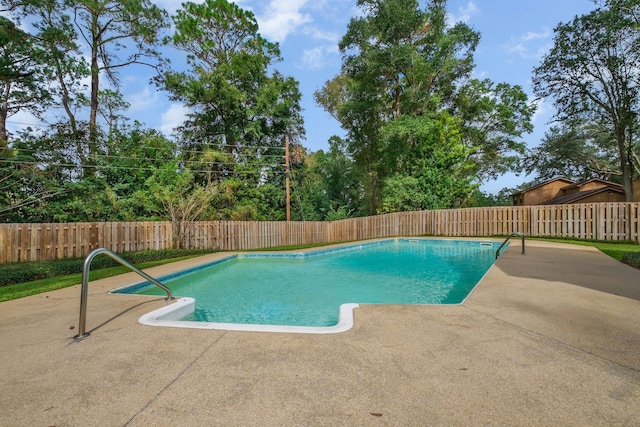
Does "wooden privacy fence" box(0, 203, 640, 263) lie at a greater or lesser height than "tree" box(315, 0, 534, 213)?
lesser

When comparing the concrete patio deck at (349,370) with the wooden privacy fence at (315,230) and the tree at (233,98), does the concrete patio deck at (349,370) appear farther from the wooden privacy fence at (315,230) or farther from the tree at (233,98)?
the tree at (233,98)

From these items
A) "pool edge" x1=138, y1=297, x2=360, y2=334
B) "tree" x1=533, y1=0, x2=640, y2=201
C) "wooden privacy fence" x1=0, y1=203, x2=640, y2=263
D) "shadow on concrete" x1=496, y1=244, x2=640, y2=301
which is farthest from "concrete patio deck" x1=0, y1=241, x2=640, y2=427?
"tree" x1=533, y1=0, x2=640, y2=201

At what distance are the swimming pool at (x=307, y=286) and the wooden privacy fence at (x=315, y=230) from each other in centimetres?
323

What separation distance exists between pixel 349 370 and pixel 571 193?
80.3ft

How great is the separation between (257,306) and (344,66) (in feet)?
63.5

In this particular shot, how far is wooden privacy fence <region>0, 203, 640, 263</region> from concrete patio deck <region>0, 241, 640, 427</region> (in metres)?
7.35

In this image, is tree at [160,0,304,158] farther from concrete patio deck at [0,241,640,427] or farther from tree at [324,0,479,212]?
concrete patio deck at [0,241,640,427]

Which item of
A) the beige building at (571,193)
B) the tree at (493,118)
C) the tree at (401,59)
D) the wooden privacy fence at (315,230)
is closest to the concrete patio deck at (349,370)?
the wooden privacy fence at (315,230)

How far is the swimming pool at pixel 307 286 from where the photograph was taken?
3.83 meters

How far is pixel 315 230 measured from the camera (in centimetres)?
1592

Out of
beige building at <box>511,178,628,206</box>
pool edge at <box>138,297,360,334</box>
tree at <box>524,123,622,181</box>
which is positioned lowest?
pool edge at <box>138,297,360,334</box>

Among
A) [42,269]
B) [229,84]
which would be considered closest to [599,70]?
[229,84]

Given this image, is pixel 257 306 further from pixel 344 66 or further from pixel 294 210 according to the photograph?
pixel 344 66

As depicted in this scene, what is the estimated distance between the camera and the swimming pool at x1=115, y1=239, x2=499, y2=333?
3830 mm
